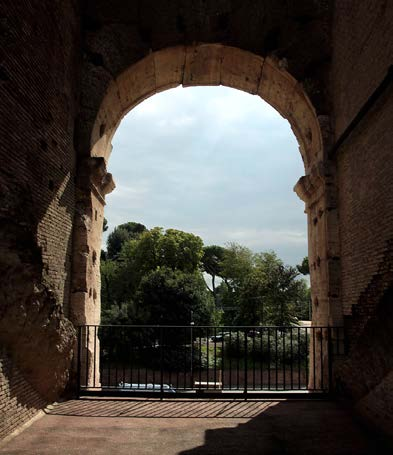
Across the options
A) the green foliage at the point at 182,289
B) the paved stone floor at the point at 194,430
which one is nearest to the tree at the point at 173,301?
the green foliage at the point at 182,289

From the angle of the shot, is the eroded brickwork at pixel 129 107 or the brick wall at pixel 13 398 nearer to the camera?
the brick wall at pixel 13 398

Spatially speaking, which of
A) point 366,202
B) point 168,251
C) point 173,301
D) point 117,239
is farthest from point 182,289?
point 117,239

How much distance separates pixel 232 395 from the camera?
7578 mm

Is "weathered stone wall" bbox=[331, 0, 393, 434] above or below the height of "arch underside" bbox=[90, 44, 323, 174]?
below

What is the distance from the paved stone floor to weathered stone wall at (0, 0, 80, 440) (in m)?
0.60

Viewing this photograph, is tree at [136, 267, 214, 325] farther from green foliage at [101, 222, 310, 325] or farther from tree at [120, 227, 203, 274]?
tree at [120, 227, 203, 274]

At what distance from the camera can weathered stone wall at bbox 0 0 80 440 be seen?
5.49 metres

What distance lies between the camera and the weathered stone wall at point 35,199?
549 cm

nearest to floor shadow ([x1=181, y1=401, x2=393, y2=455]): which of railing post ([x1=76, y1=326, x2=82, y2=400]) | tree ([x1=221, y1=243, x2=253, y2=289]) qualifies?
railing post ([x1=76, y1=326, x2=82, y2=400])

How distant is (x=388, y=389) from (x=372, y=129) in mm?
3841

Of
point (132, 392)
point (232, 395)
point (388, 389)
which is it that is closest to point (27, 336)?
point (132, 392)

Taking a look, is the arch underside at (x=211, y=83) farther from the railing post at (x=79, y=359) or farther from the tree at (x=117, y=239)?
the tree at (x=117, y=239)

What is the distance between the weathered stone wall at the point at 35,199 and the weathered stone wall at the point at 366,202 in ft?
15.3

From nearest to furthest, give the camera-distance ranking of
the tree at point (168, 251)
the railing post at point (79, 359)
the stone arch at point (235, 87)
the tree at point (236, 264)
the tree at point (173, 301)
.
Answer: the railing post at point (79, 359) < the stone arch at point (235, 87) < the tree at point (173, 301) < the tree at point (168, 251) < the tree at point (236, 264)
